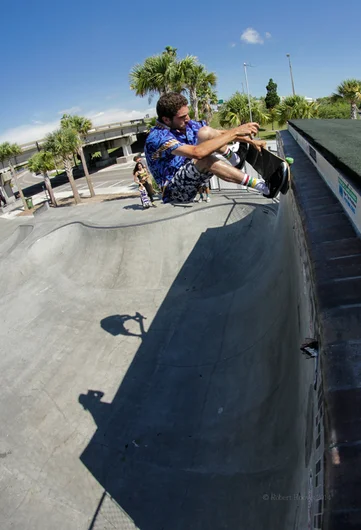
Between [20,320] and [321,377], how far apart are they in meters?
10.2

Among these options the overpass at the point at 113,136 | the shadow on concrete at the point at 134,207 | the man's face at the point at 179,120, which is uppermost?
the overpass at the point at 113,136

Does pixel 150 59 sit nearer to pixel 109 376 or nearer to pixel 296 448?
pixel 109 376

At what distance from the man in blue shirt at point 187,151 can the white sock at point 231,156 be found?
0.59 m

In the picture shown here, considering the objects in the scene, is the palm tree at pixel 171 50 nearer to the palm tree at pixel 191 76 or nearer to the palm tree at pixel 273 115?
the palm tree at pixel 191 76

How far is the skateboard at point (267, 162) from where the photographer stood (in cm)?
448

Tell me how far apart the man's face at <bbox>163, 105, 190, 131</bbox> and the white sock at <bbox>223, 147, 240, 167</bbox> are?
93 cm

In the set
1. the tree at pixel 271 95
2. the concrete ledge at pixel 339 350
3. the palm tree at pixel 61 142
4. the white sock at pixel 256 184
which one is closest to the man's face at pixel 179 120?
the white sock at pixel 256 184

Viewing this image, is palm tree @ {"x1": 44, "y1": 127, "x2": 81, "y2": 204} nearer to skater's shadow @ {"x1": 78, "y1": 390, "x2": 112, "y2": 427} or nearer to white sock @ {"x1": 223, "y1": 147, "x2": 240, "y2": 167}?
skater's shadow @ {"x1": 78, "y1": 390, "x2": 112, "y2": 427}

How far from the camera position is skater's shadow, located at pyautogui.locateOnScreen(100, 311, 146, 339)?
9.11m

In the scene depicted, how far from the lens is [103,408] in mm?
6965

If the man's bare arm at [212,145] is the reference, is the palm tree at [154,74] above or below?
above

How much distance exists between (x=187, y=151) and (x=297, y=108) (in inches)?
1136

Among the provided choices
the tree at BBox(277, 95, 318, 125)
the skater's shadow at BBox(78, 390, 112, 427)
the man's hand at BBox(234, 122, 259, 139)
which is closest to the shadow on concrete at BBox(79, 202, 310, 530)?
the skater's shadow at BBox(78, 390, 112, 427)

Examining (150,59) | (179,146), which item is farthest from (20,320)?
(150,59)
